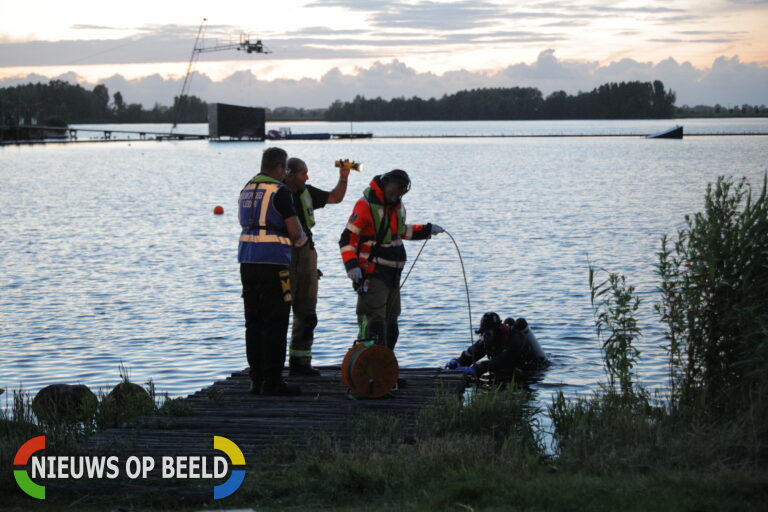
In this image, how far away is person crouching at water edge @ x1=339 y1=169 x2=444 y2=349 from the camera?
9.86 m

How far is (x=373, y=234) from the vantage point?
9992 mm

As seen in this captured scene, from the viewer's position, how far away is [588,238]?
3534 cm

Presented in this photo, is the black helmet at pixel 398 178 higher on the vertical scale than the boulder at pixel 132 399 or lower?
higher

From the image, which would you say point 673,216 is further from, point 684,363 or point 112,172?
point 112,172

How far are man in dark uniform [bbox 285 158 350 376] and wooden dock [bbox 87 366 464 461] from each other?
34 centimetres

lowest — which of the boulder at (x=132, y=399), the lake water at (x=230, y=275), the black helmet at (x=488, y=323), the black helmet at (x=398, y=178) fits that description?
the lake water at (x=230, y=275)

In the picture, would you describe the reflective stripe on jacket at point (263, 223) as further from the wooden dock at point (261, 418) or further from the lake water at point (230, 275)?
the lake water at point (230, 275)

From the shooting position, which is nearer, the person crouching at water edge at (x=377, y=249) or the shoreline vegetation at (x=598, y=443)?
the shoreline vegetation at (x=598, y=443)

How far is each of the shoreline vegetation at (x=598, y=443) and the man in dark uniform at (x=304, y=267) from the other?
6.49 feet

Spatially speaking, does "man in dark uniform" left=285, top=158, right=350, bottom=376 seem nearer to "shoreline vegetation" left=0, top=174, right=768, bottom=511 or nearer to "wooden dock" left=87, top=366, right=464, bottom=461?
"wooden dock" left=87, top=366, right=464, bottom=461

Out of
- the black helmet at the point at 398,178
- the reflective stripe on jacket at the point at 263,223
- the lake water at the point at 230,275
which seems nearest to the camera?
the reflective stripe on jacket at the point at 263,223

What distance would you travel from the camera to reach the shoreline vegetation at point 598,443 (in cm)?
651

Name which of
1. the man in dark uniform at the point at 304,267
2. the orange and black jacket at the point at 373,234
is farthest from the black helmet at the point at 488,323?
the orange and black jacket at the point at 373,234

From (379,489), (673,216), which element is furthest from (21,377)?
(673,216)
